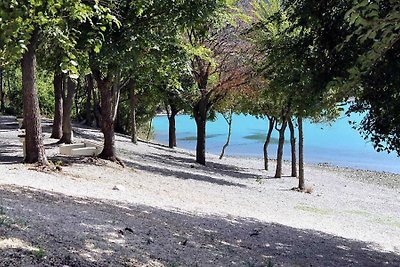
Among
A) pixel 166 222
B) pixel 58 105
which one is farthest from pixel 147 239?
pixel 58 105

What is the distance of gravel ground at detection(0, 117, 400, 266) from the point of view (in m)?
4.96

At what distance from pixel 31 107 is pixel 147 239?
6.27 m

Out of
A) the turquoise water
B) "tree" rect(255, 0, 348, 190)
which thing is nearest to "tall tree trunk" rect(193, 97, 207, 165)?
the turquoise water

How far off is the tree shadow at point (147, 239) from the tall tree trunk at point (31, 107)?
2856 mm

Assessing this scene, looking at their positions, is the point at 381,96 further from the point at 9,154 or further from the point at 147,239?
the point at 9,154

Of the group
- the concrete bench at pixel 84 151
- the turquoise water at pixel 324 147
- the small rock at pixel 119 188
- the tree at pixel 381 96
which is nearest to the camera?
the tree at pixel 381 96

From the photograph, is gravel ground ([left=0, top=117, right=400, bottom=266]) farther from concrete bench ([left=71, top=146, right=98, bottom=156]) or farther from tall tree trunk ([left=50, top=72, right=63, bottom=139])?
tall tree trunk ([left=50, top=72, right=63, bottom=139])

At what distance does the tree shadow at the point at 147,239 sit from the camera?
4.71 m

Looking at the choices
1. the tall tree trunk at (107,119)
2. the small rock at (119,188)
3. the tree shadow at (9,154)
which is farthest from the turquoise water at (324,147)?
the small rock at (119,188)

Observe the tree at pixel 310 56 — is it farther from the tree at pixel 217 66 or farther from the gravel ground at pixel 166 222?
the tree at pixel 217 66

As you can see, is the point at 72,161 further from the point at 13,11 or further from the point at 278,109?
the point at 278,109

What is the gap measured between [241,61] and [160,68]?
7244 millimetres

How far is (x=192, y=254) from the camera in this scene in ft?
18.4

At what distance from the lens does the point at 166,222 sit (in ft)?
24.5
